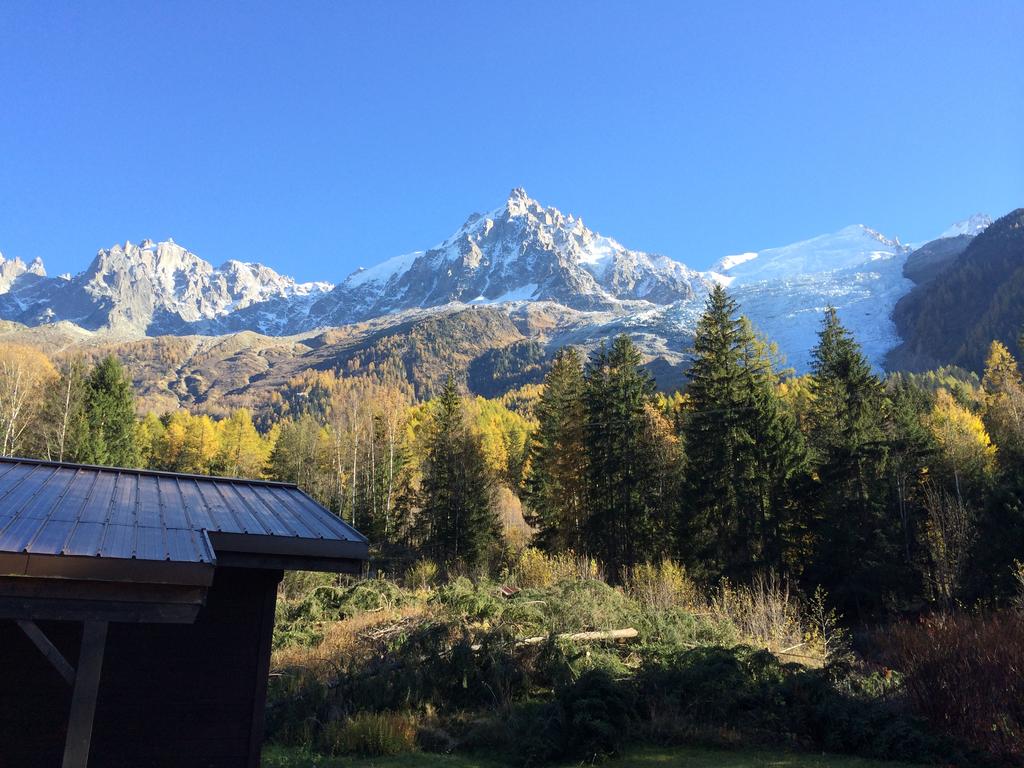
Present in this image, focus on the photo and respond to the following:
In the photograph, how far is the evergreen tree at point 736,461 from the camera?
2991 centimetres

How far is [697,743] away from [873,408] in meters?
28.0

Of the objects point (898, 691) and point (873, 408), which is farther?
point (873, 408)

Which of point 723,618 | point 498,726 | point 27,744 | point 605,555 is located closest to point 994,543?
point 723,618

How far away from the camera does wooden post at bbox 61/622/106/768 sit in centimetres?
436

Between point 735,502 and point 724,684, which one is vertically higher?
point 735,502

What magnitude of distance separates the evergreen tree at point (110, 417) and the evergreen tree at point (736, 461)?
125 ft

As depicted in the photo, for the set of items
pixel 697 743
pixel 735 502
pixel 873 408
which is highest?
pixel 873 408

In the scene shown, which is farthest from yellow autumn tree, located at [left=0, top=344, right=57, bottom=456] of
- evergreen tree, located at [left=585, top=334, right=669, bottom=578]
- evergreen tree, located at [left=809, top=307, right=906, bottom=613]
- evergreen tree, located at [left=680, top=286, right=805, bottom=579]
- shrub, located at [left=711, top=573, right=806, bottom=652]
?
evergreen tree, located at [left=809, top=307, right=906, bottom=613]

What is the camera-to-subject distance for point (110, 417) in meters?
47.6

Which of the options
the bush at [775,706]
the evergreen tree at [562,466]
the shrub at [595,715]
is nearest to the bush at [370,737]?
the shrub at [595,715]

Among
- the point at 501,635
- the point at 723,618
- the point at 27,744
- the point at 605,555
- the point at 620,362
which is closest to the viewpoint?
the point at 27,744

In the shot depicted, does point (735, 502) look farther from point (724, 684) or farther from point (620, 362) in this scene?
point (724, 684)

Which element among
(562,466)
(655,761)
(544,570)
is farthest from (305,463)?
(655,761)

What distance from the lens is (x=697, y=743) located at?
11523mm
